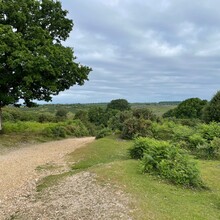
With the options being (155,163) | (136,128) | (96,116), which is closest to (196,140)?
(136,128)

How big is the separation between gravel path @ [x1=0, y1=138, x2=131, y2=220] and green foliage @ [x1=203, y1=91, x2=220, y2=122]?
21.3 m

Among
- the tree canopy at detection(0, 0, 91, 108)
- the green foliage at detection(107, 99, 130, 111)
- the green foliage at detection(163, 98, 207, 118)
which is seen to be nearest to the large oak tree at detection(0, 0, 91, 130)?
the tree canopy at detection(0, 0, 91, 108)

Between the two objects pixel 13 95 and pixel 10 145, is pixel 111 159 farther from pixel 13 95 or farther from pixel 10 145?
pixel 13 95

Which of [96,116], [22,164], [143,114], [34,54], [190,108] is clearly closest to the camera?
[22,164]

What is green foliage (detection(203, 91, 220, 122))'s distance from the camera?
30.8 meters

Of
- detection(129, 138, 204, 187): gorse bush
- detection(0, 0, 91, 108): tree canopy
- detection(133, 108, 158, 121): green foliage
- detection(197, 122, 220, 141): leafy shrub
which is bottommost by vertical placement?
detection(129, 138, 204, 187): gorse bush

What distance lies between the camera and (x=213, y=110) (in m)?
31.0

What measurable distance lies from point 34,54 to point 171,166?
1361cm

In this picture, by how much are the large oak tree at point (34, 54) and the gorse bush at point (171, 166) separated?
445 inches

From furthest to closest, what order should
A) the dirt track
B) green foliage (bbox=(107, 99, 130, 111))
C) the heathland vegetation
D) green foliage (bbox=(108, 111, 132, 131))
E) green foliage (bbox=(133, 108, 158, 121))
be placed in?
green foliage (bbox=(107, 99, 130, 111)) < green foliage (bbox=(133, 108, 158, 121)) < green foliage (bbox=(108, 111, 132, 131)) < the dirt track < the heathland vegetation

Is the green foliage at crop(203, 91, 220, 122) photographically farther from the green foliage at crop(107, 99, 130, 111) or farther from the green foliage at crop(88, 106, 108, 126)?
the green foliage at crop(107, 99, 130, 111)

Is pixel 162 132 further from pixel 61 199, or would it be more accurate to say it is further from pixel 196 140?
pixel 61 199

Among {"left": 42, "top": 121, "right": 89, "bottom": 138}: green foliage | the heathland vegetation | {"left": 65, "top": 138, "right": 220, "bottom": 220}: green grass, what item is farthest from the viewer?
{"left": 42, "top": 121, "right": 89, "bottom": 138}: green foliage

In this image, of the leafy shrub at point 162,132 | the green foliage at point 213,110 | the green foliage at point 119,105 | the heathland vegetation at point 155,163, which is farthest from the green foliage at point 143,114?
the green foliage at point 119,105
